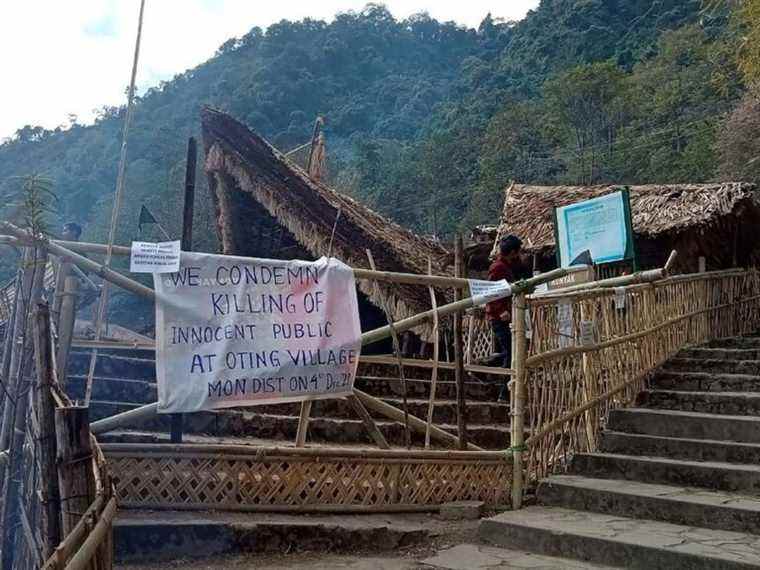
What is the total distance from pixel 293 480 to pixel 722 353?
184 inches

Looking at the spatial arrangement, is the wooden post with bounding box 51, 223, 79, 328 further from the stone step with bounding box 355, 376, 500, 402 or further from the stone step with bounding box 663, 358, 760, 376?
the stone step with bounding box 663, 358, 760, 376

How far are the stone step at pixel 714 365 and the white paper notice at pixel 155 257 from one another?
15.5ft

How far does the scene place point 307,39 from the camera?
44.8 m

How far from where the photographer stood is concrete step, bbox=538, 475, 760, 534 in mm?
4074

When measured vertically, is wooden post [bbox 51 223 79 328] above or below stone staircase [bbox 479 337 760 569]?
above

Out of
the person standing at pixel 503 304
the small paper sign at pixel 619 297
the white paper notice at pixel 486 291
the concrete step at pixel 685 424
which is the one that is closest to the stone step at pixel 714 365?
the concrete step at pixel 685 424

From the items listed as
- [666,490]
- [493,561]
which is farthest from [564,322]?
[493,561]

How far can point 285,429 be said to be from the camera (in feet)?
19.5

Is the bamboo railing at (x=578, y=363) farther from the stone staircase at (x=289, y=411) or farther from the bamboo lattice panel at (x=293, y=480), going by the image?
the stone staircase at (x=289, y=411)

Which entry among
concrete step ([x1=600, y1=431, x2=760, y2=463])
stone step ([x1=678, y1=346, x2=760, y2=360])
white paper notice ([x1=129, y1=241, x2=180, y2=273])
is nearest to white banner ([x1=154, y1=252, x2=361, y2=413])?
white paper notice ([x1=129, y1=241, x2=180, y2=273])

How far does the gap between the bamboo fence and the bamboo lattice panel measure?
456mm

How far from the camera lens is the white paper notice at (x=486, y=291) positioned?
4902 millimetres

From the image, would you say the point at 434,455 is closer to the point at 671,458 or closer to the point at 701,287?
the point at 671,458

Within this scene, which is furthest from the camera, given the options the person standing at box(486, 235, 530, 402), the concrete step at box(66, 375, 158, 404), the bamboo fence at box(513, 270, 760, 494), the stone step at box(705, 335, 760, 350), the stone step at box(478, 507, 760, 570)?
the stone step at box(705, 335, 760, 350)
